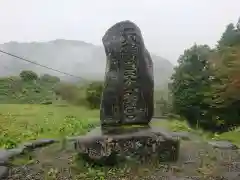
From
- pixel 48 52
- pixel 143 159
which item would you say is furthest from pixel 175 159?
pixel 48 52

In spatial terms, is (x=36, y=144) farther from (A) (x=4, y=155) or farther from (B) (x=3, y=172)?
(B) (x=3, y=172)

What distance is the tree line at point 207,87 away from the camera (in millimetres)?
15980

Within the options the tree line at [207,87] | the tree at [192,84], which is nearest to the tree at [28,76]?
the tree line at [207,87]

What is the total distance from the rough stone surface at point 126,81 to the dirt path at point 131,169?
40.3 inches

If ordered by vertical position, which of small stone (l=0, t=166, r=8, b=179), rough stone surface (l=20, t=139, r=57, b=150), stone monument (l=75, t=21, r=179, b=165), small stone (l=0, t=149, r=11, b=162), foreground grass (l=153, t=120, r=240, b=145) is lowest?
small stone (l=0, t=166, r=8, b=179)

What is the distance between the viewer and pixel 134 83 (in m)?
6.51

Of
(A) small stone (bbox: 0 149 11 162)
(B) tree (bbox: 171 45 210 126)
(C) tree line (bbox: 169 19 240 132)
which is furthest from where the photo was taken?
(B) tree (bbox: 171 45 210 126)

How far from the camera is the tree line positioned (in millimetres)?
15980

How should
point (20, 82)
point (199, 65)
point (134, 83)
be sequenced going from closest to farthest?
point (134, 83), point (199, 65), point (20, 82)

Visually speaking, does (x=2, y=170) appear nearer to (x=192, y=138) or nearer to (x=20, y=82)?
(x=192, y=138)

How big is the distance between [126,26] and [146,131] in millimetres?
1969

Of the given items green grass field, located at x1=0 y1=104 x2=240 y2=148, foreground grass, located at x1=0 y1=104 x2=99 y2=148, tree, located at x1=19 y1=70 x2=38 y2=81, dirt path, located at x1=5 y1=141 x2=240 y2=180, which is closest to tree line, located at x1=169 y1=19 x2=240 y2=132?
green grass field, located at x1=0 y1=104 x2=240 y2=148

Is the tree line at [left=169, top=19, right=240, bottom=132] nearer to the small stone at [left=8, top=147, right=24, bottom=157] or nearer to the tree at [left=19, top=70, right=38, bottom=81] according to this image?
the small stone at [left=8, top=147, right=24, bottom=157]

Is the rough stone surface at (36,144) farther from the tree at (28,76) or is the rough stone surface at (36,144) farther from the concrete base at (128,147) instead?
the tree at (28,76)
